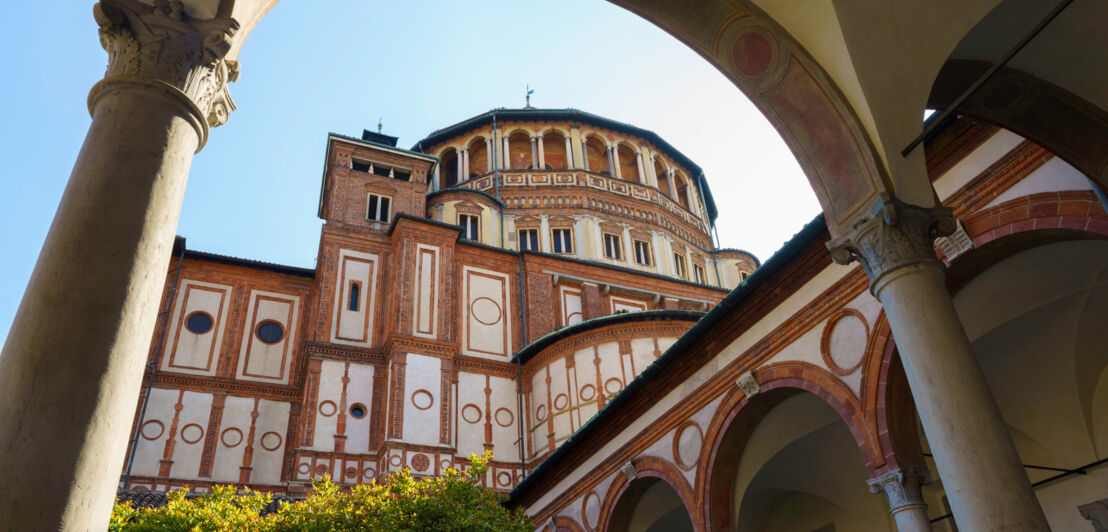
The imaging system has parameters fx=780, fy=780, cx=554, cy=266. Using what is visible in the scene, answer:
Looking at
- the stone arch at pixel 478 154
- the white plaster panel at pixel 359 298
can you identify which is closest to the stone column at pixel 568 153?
the stone arch at pixel 478 154

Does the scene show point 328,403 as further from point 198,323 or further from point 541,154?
point 541,154

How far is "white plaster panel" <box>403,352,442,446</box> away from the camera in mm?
22781

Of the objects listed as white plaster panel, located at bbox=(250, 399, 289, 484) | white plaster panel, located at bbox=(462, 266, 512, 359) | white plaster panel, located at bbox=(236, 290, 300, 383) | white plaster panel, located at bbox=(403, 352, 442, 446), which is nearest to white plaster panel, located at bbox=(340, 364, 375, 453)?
white plaster panel, located at bbox=(403, 352, 442, 446)

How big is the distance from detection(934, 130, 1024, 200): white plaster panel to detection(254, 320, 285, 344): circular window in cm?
2160

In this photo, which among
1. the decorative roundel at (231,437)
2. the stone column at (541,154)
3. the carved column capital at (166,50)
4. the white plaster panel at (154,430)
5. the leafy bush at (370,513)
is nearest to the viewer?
the carved column capital at (166,50)

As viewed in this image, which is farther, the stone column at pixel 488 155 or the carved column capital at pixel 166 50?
the stone column at pixel 488 155

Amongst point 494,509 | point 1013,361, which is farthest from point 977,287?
point 494,509

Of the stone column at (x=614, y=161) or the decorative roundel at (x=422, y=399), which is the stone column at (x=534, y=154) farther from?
the decorative roundel at (x=422, y=399)

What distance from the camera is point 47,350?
3.10 m

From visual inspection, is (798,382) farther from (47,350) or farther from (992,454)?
(47,350)

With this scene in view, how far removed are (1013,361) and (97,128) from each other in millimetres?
11864

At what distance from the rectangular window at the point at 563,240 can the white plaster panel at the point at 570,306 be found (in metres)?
5.63

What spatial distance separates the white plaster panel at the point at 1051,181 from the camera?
7.74m

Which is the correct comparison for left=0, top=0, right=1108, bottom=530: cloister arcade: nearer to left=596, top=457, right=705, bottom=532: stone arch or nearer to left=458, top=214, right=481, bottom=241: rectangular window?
left=596, top=457, right=705, bottom=532: stone arch
